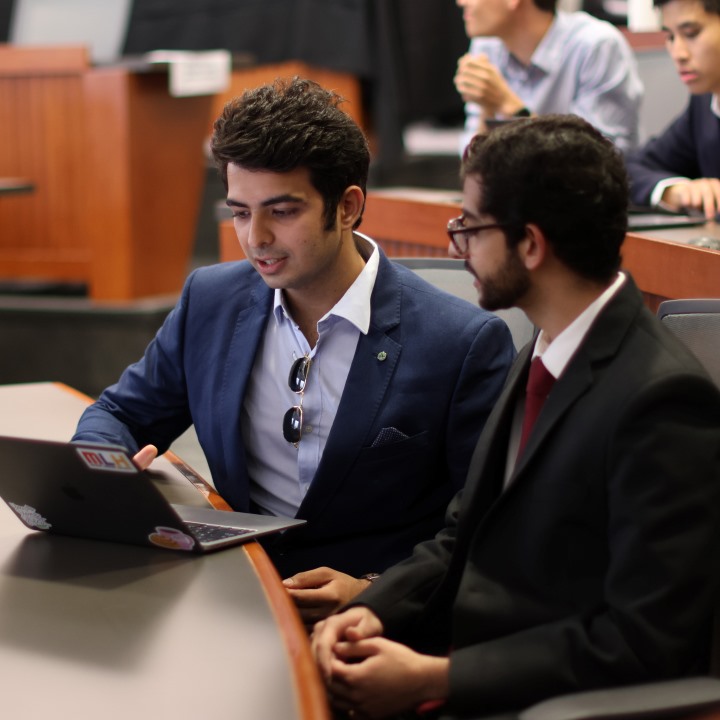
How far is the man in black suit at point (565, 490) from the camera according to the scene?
106cm

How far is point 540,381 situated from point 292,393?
1.85ft

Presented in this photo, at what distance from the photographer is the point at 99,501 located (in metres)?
1.27

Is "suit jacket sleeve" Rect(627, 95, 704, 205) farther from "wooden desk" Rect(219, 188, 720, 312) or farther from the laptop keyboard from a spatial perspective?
the laptop keyboard

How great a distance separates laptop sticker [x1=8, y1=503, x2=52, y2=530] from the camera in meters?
1.35

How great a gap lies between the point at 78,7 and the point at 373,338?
13.0 ft

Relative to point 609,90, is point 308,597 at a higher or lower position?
lower

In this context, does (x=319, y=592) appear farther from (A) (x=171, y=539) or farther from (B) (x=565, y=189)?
(B) (x=565, y=189)

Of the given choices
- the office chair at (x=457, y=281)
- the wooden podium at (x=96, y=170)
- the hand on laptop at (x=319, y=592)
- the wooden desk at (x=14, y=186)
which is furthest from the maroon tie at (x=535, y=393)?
the wooden desk at (x=14, y=186)

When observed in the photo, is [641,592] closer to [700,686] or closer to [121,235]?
[700,686]

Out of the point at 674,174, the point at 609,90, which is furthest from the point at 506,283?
the point at 609,90

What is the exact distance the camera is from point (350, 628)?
1.25 metres

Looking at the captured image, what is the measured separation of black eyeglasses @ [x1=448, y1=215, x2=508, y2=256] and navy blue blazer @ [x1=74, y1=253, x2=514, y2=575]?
1.17 feet

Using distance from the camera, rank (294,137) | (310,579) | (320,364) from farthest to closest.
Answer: (320,364), (294,137), (310,579)

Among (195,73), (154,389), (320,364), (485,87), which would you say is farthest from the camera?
(195,73)
